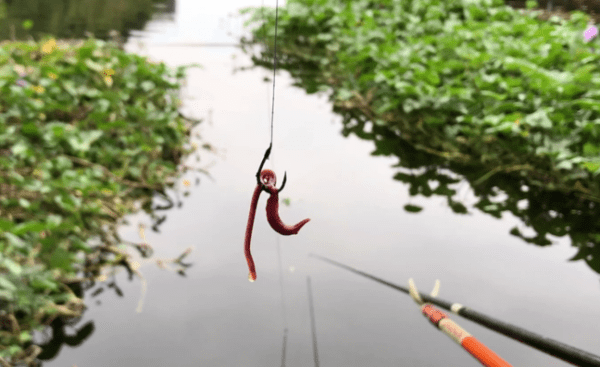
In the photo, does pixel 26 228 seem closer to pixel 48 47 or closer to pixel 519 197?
pixel 48 47

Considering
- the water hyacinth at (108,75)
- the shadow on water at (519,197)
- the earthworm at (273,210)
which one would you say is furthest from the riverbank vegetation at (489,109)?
the earthworm at (273,210)

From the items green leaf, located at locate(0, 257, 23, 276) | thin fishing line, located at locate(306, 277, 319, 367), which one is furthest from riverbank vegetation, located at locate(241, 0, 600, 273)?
green leaf, located at locate(0, 257, 23, 276)

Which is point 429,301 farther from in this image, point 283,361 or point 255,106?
point 255,106

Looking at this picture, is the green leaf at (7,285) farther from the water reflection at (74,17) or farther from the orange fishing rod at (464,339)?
the water reflection at (74,17)

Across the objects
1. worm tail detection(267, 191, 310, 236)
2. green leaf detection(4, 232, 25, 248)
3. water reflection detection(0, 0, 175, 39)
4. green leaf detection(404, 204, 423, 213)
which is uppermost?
water reflection detection(0, 0, 175, 39)

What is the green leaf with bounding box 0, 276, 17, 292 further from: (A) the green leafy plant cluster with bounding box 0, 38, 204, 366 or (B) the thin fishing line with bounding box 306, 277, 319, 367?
(B) the thin fishing line with bounding box 306, 277, 319, 367

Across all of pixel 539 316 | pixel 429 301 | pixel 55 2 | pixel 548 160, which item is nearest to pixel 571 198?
pixel 548 160

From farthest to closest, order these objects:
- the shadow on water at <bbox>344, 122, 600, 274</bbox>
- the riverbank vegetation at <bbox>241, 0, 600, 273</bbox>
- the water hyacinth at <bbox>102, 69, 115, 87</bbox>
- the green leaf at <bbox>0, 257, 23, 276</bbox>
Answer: the water hyacinth at <bbox>102, 69, 115, 87</bbox>, the riverbank vegetation at <bbox>241, 0, 600, 273</bbox>, the shadow on water at <bbox>344, 122, 600, 274</bbox>, the green leaf at <bbox>0, 257, 23, 276</bbox>
